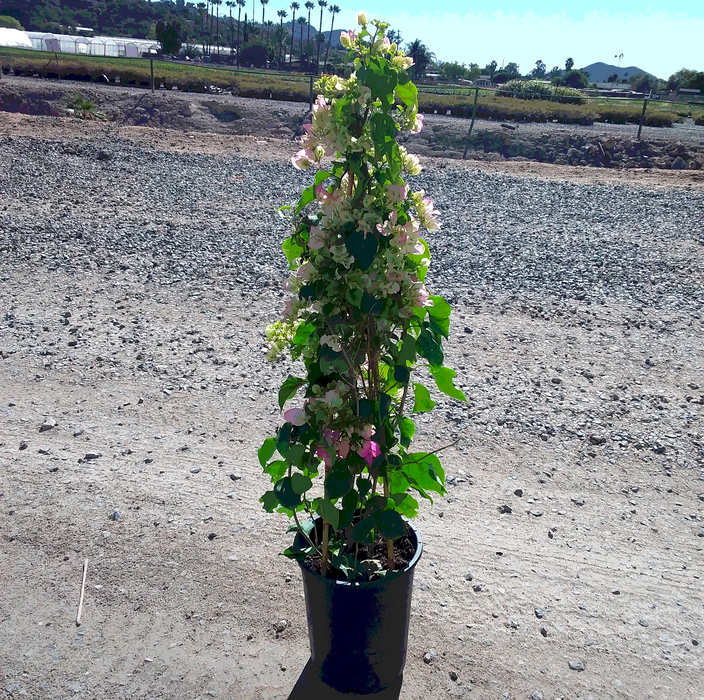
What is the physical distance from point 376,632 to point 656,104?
57.6m

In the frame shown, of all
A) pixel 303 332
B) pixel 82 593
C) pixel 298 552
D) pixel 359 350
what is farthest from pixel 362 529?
pixel 82 593

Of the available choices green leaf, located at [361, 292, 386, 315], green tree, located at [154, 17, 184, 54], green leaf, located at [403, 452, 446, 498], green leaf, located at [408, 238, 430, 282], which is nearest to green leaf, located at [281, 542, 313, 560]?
green leaf, located at [403, 452, 446, 498]

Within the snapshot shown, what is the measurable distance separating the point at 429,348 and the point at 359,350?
0.29 meters

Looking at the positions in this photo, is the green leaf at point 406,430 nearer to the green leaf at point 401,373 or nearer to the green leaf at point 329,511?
the green leaf at point 401,373

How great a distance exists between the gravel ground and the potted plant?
1.80 feet

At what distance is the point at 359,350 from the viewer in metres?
2.61

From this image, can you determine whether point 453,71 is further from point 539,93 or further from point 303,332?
point 303,332

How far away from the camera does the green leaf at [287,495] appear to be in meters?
2.62

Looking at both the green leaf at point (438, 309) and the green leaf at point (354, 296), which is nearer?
the green leaf at point (354, 296)

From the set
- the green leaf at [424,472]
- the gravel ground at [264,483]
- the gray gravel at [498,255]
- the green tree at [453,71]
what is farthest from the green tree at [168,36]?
the green leaf at [424,472]

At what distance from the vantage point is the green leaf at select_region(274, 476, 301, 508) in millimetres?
2621

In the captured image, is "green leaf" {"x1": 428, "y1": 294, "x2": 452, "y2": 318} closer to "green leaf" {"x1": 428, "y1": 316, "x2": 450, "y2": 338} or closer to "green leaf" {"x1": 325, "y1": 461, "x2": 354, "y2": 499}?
"green leaf" {"x1": 428, "y1": 316, "x2": 450, "y2": 338}

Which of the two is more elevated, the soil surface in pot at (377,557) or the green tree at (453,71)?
the green tree at (453,71)

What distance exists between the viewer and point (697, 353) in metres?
6.77
